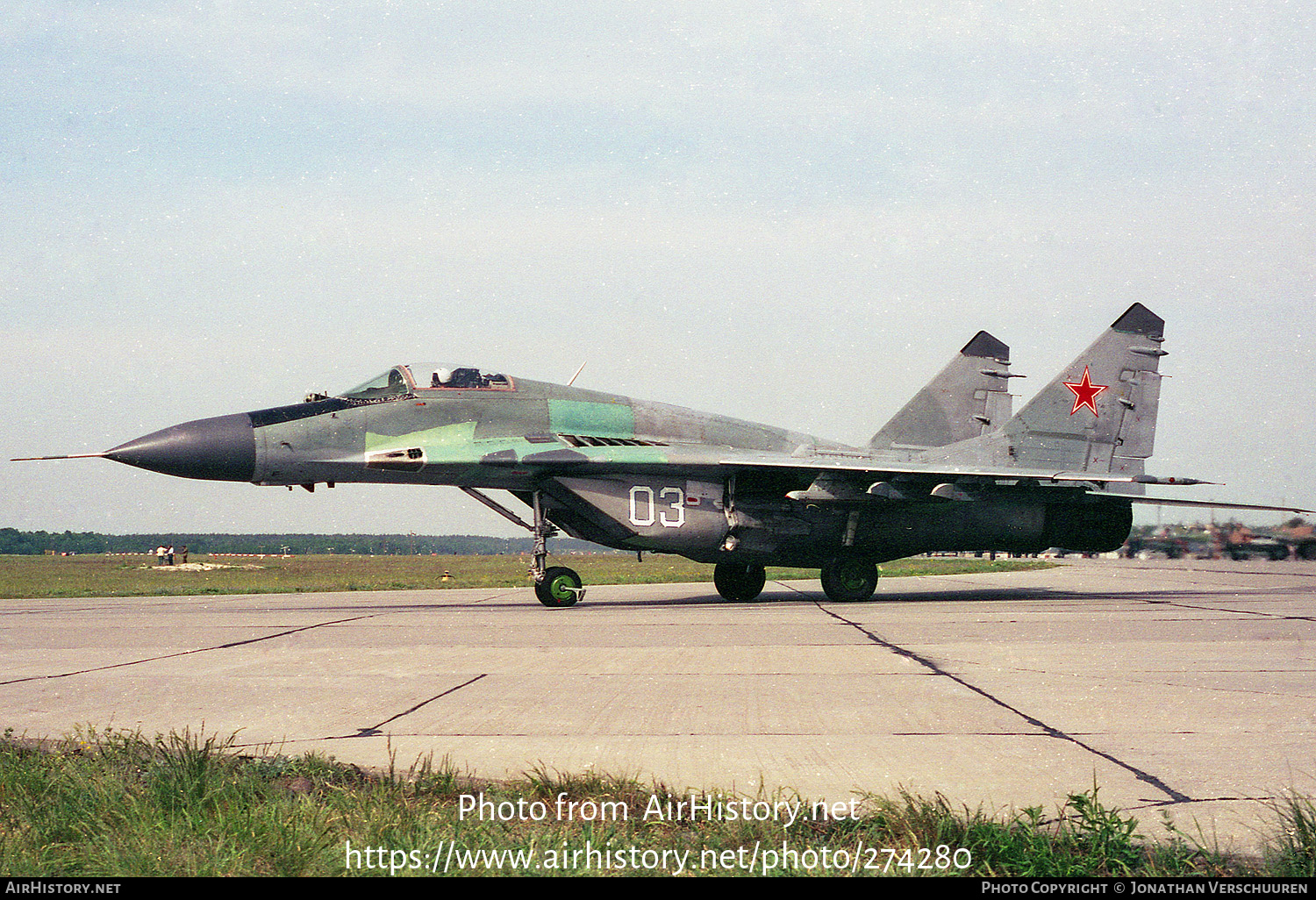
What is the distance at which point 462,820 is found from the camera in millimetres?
3646

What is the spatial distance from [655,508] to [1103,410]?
9.11 meters

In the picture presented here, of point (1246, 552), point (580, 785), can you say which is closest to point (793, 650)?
point (580, 785)

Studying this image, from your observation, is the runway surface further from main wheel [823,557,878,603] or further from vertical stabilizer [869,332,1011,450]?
vertical stabilizer [869,332,1011,450]

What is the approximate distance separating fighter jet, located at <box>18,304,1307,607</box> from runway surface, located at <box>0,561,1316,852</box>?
249 cm

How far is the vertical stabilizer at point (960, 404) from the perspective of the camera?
1984cm

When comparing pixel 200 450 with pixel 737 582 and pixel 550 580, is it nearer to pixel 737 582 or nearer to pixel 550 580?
pixel 550 580

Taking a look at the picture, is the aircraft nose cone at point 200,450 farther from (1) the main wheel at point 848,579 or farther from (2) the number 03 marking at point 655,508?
(1) the main wheel at point 848,579

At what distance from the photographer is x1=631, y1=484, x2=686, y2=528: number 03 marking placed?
1570 cm

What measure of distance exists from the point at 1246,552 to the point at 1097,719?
118 ft

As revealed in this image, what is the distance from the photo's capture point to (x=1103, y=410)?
61.8 ft

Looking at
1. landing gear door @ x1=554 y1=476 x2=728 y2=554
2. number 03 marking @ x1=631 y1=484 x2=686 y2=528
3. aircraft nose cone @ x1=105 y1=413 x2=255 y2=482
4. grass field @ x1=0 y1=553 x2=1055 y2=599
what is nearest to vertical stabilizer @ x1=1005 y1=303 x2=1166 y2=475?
landing gear door @ x1=554 y1=476 x2=728 y2=554

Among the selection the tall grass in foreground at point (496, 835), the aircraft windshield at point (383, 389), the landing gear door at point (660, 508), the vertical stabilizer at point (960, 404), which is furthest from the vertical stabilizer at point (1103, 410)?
the tall grass in foreground at point (496, 835)

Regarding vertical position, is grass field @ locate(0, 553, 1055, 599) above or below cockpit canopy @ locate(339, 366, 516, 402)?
below

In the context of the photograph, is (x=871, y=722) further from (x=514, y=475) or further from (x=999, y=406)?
(x=999, y=406)
